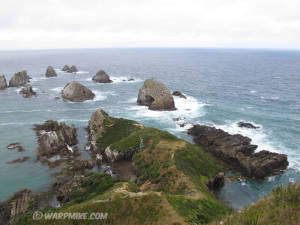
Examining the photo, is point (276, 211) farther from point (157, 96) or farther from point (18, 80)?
point (18, 80)

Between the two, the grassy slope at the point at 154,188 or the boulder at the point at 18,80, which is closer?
the grassy slope at the point at 154,188

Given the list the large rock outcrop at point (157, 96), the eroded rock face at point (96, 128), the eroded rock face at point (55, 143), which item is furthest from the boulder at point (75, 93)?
the eroded rock face at point (55, 143)

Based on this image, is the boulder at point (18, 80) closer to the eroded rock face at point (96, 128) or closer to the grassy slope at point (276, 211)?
the eroded rock face at point (96, 128)

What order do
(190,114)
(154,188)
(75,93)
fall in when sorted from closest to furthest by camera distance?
(154,188) < (190,114) < (75,93)

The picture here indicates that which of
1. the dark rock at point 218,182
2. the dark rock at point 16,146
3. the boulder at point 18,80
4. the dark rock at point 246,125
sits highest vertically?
the boulder at point 18,80

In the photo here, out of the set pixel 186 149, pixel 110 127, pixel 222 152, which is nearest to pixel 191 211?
pixel 186 149

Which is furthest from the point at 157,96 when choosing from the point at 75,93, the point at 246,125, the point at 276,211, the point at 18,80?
the point at 18,80

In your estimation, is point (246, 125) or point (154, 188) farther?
point (246, 125)

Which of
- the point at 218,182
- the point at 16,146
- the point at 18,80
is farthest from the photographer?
the point at 18,80
